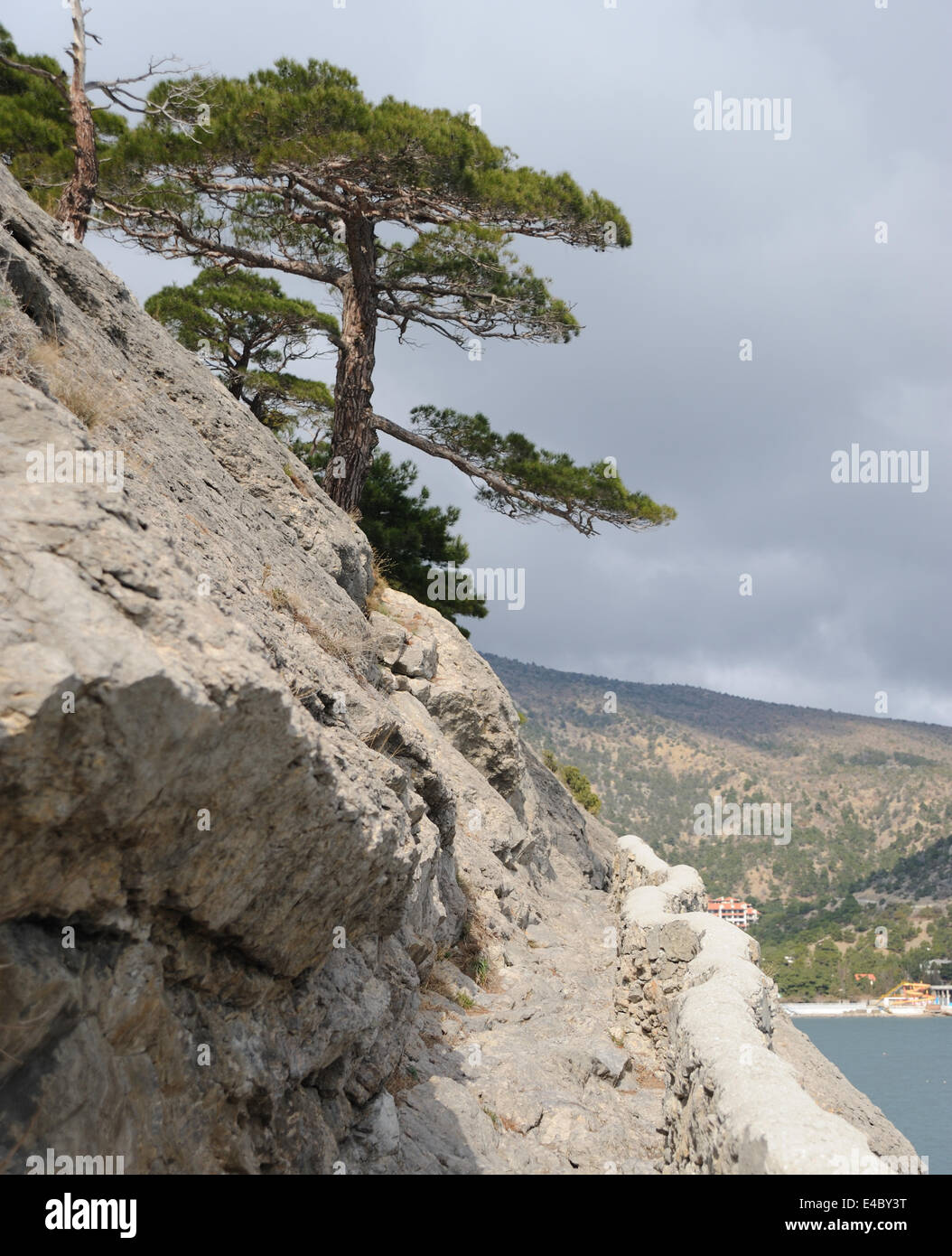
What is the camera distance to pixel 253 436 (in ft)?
31.2

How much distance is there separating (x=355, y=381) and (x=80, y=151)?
5089 millimetres

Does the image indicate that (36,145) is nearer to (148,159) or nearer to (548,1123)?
(148,159)

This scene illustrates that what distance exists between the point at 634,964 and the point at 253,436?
6.88m

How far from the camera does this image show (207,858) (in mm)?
3598

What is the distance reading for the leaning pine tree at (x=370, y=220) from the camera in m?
12.7

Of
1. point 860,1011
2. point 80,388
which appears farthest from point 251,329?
point 860,1011

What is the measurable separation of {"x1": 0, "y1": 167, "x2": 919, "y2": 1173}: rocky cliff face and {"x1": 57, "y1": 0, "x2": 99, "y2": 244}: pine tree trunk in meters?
4.93

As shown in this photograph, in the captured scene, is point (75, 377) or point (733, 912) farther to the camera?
point (733, 912)

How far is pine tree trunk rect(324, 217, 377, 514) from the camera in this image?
585 inches

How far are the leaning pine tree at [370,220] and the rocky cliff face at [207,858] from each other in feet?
Answer: 20.1
